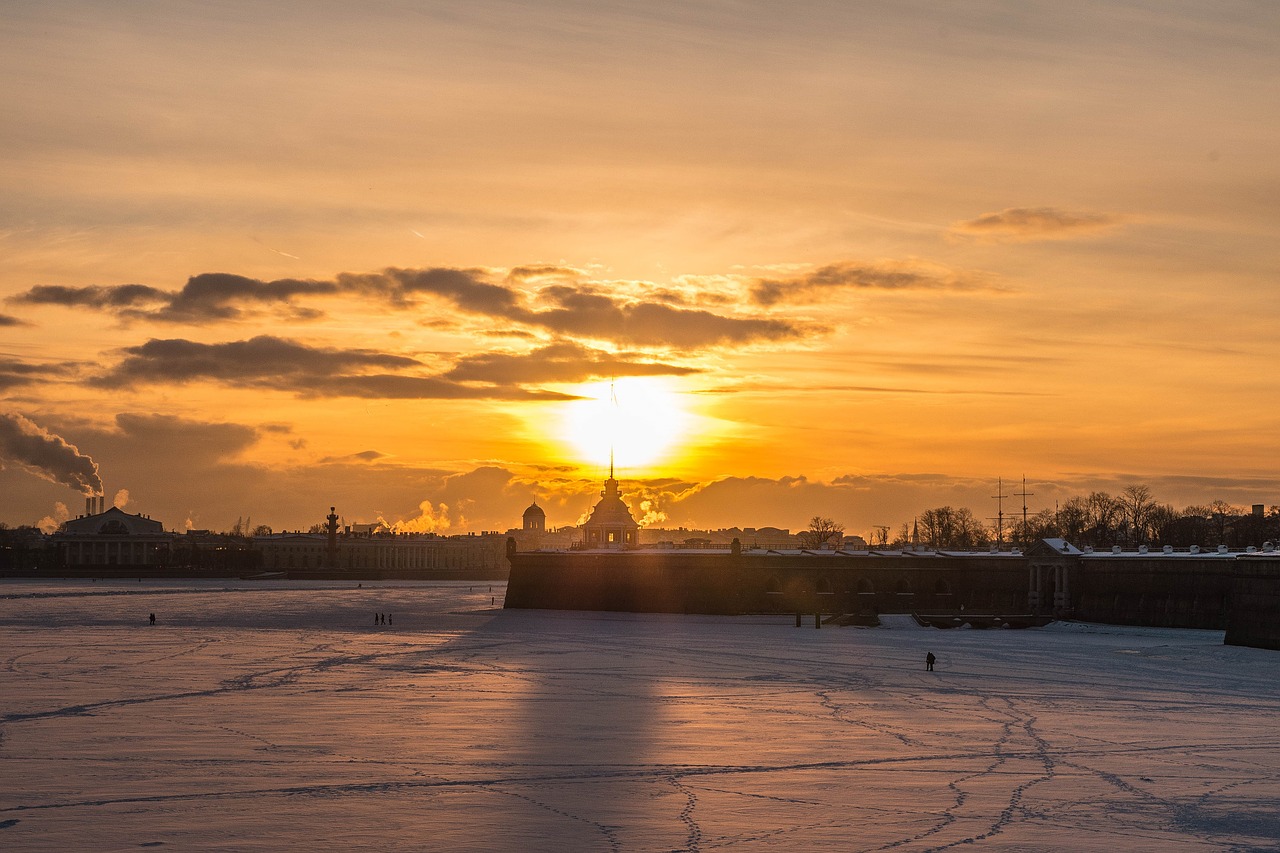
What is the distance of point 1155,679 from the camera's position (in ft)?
141

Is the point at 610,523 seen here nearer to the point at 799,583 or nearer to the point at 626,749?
the point at 799,583

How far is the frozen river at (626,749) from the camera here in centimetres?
1941

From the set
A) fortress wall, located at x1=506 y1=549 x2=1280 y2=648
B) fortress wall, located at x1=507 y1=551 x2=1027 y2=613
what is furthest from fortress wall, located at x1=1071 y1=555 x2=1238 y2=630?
fortress wall, located at x1=507 y1=551 x2=1027 y2=613

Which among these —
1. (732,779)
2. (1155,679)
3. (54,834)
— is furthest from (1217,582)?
(54,834)

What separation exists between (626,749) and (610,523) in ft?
274

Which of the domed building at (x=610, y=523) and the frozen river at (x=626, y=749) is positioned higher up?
the domed building at (x=610, y=523)

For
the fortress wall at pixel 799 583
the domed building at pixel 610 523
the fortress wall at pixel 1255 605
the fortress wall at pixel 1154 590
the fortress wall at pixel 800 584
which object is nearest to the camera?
the fortress wall at pixel 1255 605

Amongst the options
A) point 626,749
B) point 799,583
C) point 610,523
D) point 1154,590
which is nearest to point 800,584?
point 799,583

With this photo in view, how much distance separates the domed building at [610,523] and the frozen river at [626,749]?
56814 mm

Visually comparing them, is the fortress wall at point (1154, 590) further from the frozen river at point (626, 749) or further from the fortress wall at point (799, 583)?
the frozen river at point (626, 749)

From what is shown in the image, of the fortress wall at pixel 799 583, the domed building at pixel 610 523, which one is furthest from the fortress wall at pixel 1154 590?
the domed building at pixel 610 523

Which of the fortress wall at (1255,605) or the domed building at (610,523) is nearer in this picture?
the fortress wall at (1255,605)

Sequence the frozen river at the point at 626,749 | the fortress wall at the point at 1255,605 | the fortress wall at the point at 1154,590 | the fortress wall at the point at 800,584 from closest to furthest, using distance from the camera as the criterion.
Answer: the frozen river at the point at 626,749
the fortress wall at the point at 1255,605
the fortress wall at the point at 1154,590
the fortress wall at the point at 800,584

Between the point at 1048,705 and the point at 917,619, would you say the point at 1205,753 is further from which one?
the point at 917,619
